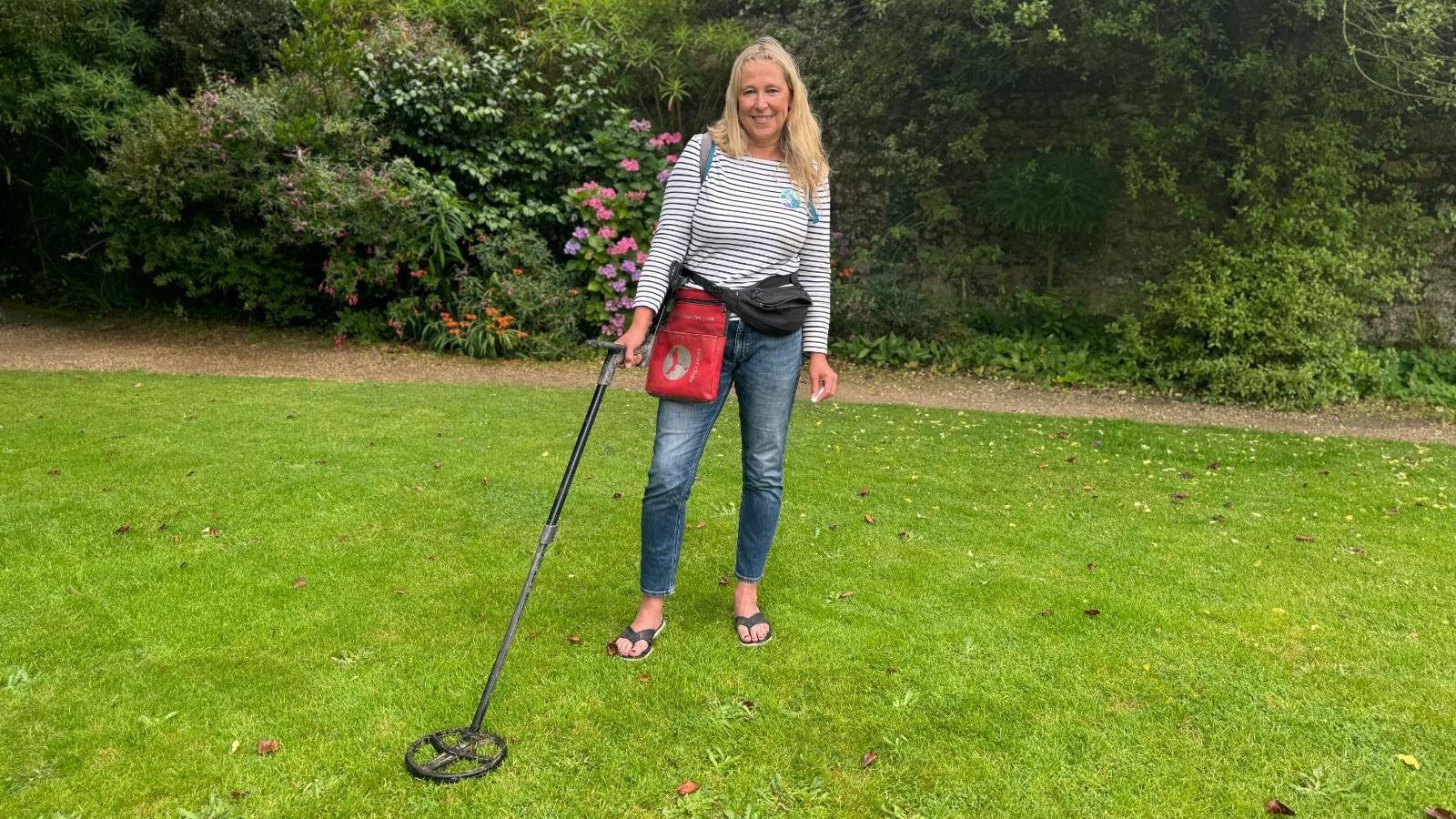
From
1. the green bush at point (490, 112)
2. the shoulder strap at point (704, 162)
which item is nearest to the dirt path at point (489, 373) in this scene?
the green bush at point (490, 112)

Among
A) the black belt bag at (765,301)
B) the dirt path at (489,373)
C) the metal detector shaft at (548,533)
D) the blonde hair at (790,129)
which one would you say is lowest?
the dirt path at (489,373)

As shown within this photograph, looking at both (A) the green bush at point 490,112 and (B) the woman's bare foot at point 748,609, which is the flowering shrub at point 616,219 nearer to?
(A) the green bush at point 490,112

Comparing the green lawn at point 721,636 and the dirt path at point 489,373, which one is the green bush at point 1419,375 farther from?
the green lawn at point 721,636

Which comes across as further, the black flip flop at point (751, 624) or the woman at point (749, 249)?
the black flip flop at point (751, 624)

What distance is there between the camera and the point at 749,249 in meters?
2.67

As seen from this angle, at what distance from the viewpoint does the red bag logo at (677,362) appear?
2635 mm

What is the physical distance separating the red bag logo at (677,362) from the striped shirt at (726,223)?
14 centimetres

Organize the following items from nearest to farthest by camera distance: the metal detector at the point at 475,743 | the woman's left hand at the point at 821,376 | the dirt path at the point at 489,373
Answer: the metal detector at the point at 475,743
the woman's left hand at the point at 821,376
the dirt path at the point at 489,373

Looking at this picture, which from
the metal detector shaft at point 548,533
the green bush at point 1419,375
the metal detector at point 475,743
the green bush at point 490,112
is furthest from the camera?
the green bush at point 490,112

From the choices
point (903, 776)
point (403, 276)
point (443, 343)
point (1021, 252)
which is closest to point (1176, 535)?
point (903, 776)

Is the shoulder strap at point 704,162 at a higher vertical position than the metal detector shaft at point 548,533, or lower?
higher

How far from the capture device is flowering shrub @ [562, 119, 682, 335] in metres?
8.86

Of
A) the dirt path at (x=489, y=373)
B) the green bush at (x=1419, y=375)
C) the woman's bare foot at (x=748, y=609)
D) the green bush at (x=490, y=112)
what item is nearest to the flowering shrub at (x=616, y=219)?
the green bush at (x=490, y=112)

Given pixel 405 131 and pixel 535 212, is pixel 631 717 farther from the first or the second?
pixel 405 131
